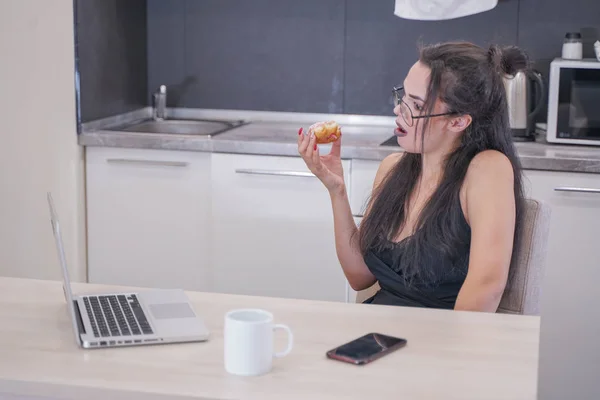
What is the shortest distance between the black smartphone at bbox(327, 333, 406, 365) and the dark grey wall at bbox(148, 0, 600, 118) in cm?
212

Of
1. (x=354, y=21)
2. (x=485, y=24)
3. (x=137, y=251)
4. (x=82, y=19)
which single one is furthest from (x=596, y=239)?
(x=82, y=19)

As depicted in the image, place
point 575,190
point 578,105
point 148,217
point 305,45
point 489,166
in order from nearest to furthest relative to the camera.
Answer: point 489,166, point 575,190, point 578,105, point 148,217, point 305,45

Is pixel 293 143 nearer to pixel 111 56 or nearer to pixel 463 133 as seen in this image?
pixel 111 56

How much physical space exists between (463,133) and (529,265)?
320 mm

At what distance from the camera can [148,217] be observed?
328 cm

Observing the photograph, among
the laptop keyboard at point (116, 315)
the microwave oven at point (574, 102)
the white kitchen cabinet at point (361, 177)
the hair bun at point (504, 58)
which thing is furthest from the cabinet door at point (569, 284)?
the laptop keyboard at point (116, 315)

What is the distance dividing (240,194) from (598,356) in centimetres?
130

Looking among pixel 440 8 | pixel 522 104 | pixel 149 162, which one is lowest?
pixel 149 162

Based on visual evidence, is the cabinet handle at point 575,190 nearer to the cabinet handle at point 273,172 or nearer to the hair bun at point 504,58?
the cabinet handle at point 273,172

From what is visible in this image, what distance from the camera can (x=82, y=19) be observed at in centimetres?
321

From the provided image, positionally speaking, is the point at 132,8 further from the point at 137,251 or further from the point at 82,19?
the point at 137,251

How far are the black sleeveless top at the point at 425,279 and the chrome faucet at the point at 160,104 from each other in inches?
73.3

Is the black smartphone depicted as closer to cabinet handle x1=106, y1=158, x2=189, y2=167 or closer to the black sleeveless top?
the black sleeveless top

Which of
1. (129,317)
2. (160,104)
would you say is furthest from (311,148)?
(160,104)
